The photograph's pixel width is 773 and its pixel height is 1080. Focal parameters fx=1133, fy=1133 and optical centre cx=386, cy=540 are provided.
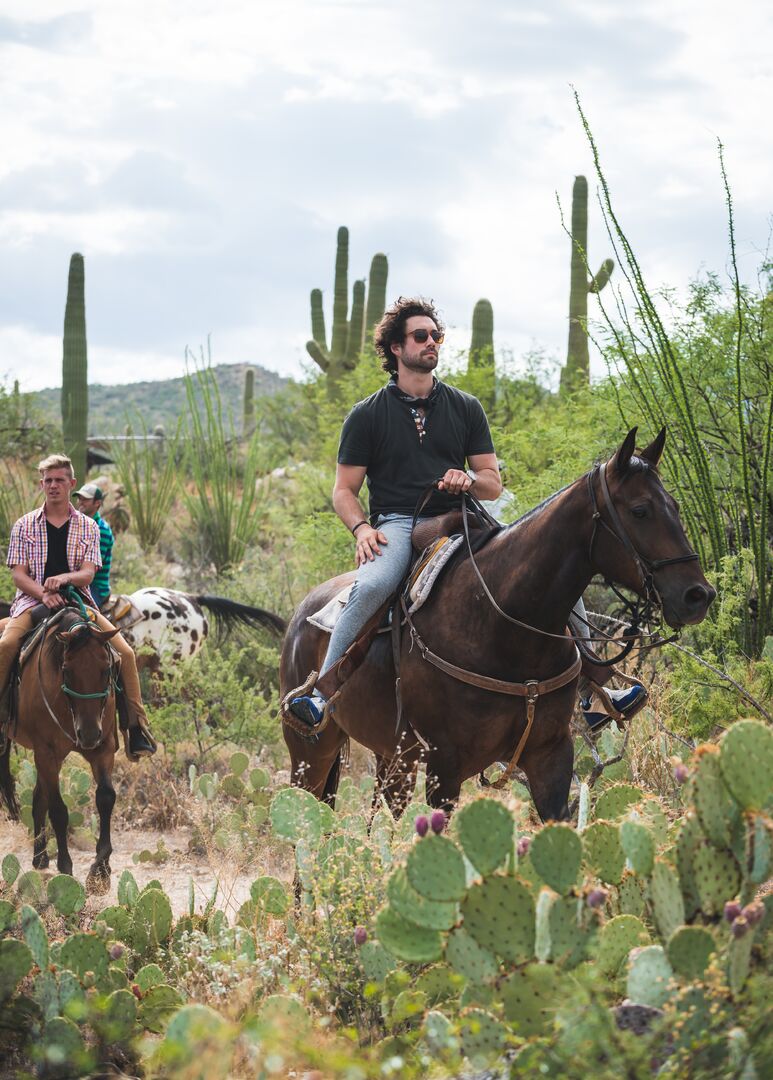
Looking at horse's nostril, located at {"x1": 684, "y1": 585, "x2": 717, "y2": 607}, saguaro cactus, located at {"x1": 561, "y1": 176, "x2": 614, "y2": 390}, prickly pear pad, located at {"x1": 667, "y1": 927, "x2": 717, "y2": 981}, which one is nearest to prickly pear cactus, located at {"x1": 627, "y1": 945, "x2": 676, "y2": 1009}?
prickly pear pad, located at {"x1": 667, "y1": 927, "x2": 717, "y2": 981}

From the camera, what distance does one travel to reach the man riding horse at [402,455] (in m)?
5.84

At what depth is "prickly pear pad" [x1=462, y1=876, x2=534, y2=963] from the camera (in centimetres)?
328

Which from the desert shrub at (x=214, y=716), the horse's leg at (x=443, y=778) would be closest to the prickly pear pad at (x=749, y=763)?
the horse's leg at (x=443, y=778)

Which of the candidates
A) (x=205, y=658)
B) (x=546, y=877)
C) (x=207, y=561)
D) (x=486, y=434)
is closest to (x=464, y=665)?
(x=486, y=434)

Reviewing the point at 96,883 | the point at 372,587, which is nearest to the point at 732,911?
the point at 372,587

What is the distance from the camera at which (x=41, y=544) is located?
838 cm

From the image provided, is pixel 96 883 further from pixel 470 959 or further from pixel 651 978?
pixel 651 978

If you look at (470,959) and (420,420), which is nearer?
(470,959)

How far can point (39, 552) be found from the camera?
840cm

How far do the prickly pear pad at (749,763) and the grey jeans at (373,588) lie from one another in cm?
231

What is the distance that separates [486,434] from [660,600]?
1.85 meters

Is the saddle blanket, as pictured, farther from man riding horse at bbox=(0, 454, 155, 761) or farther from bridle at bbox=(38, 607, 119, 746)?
man riding horse at bbox=(0, 454, 155, 761)

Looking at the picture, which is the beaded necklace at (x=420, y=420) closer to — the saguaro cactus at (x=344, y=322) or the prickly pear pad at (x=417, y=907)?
the prickly pear pad at (x=417, y=907)

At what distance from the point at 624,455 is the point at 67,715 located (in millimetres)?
5031
